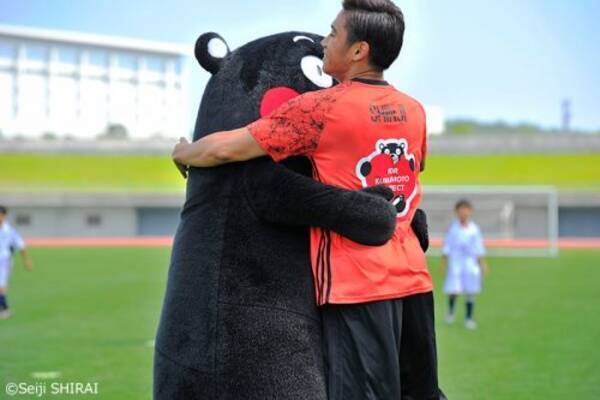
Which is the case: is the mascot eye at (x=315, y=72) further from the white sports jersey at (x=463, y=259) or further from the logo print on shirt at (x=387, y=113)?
the white sports jersey at (x=463, y=259)

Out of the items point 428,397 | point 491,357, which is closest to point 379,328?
point 428,397

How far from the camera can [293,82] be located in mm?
3814

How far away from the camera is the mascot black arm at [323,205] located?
332 cm

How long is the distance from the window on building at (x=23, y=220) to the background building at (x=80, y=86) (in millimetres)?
12517

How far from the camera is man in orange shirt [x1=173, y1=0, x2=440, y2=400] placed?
3.33 metres

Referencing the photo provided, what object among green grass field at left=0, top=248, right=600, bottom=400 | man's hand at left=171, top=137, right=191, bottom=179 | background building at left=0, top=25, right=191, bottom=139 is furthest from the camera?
background building at left=0, top=25, right=191, bottom=139

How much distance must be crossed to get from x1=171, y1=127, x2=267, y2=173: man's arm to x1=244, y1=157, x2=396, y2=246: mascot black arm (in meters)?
0.11

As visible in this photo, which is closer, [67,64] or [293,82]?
[293,82]

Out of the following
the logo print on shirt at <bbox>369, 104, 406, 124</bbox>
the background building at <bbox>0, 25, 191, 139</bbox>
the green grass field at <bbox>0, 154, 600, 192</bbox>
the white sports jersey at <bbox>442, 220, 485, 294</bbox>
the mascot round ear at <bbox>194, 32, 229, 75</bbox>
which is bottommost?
the white sports jersey at <bbox>442, 220, 485, 294</bbox>

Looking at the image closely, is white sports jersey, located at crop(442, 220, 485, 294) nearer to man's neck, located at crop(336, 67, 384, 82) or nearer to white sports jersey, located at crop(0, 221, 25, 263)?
white sports jersey, located at crop(0, 221, 25, 263)

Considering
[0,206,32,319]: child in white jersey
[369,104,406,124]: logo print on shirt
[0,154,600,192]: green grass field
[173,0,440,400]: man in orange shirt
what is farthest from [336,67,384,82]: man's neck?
[0,154,600,192]: green grass field

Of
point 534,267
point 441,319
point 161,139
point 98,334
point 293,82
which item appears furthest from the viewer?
point 161,139

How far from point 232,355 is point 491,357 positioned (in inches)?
262

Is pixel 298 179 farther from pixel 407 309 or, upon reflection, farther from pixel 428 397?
pixel 428 397
